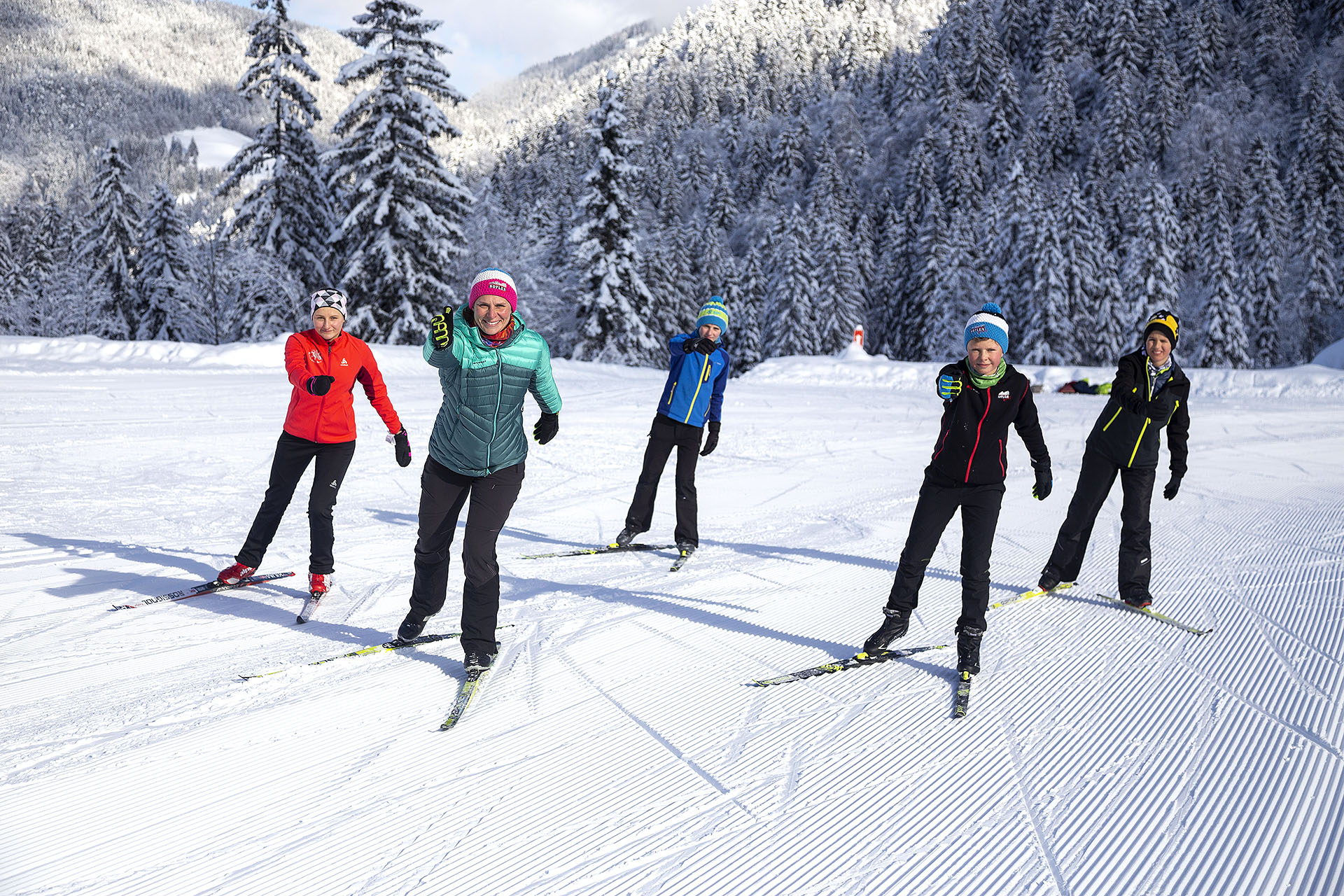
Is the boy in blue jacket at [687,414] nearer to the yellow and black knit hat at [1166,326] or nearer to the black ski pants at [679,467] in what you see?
the black ski pants at [679,467]

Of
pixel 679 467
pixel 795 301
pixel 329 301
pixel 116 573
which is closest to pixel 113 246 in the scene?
pixel 795 301

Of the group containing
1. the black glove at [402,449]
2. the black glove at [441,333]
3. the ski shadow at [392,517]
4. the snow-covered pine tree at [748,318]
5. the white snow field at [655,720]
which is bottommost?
the white snow field at [655,720]

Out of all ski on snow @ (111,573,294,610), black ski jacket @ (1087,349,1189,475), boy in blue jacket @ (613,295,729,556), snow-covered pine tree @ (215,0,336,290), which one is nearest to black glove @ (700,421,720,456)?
boy in blue jacket @ (613,295,729,556)

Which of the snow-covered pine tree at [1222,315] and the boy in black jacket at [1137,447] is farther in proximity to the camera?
the snow-covered pine tree at [1222,315]

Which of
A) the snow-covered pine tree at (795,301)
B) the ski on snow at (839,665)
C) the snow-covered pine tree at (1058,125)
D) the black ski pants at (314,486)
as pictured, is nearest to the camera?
the ski on snow at (839,665)

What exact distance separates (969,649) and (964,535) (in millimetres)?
635

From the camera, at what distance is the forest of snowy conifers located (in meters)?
23.1

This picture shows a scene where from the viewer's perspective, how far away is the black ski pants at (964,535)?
3889 millimetres

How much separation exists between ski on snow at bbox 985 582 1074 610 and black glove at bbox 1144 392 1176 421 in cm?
141

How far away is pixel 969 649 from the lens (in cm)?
401

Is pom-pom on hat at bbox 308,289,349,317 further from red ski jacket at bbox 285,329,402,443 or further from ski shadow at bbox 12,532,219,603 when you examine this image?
ski shadow at bbox 12,532,219,603

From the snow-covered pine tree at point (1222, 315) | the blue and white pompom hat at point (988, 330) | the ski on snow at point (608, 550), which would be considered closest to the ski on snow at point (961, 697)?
the blue and white pompom hat at point (988, 330)

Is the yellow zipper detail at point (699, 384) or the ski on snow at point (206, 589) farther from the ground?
the yellow zipper detail at point (699, 384)

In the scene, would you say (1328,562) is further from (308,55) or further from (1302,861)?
(308,55)
